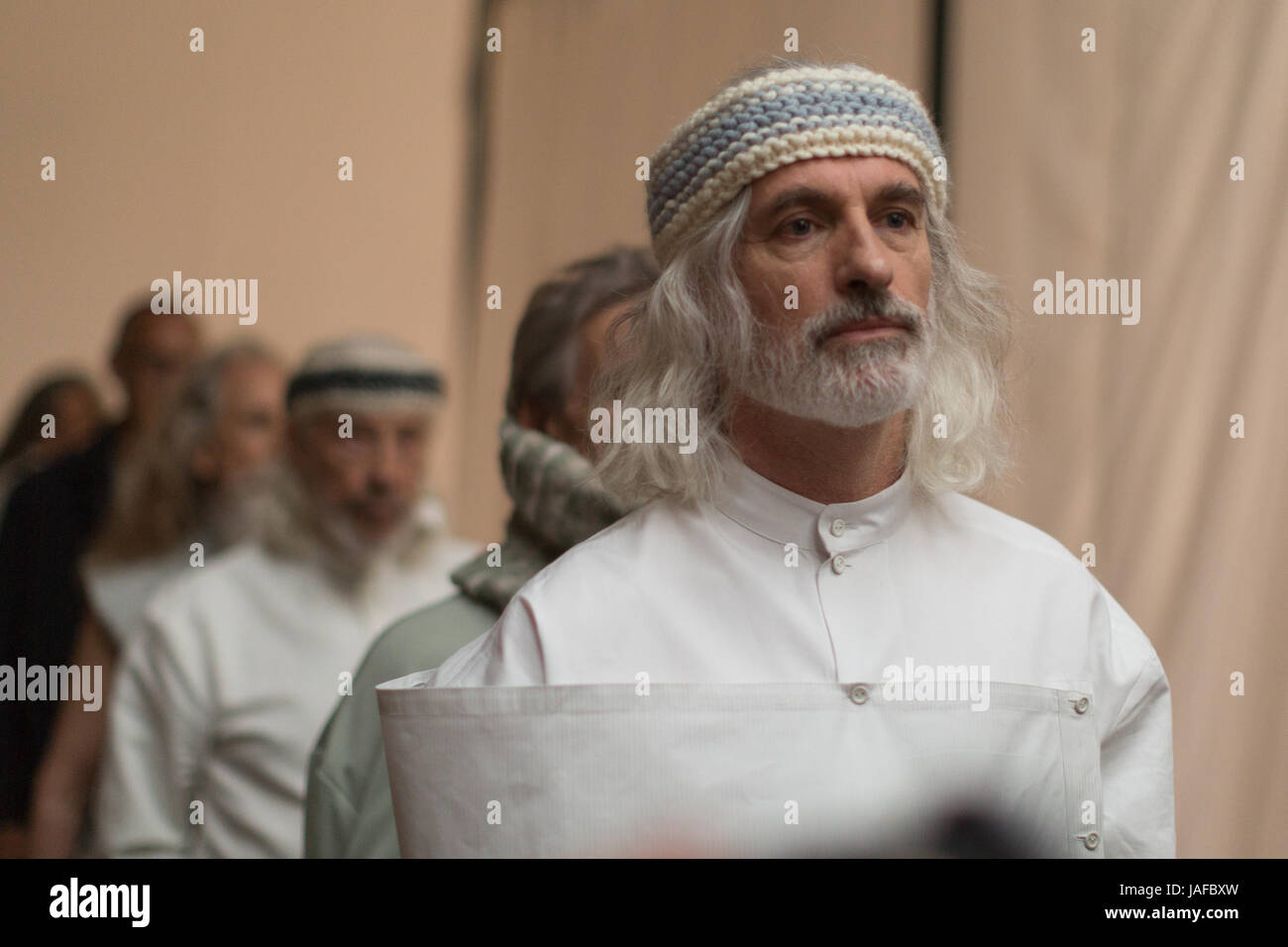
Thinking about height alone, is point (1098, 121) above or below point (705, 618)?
above

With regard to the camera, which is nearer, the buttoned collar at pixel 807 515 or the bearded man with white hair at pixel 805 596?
the bearded man with white hair at pixel 805 596

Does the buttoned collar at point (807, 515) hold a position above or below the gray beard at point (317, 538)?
below

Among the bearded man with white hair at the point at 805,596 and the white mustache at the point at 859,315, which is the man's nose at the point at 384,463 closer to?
the bearded man with white hair at the point at 805,596

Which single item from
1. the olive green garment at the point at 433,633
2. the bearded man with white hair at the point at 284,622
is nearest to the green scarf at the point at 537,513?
the olive green garment at the point at 433,633

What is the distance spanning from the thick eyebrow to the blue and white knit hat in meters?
0.05

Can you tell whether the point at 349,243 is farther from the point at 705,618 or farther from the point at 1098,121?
the point at 705,618

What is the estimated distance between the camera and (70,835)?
166 inches

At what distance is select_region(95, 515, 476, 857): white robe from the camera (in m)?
3.68

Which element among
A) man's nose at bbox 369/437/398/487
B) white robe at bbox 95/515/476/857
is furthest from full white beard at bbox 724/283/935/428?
man's nose at bbox 369/437/398/487

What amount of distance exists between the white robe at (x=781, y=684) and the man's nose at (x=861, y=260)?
0.32 m

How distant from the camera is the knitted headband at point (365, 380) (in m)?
4.37

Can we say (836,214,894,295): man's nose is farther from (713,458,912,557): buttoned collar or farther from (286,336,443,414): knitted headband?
(286,336,443,414): knitted headband

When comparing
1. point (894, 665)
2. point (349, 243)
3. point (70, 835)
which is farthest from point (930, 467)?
point (349, 243)

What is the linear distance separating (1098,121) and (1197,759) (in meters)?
1.46
